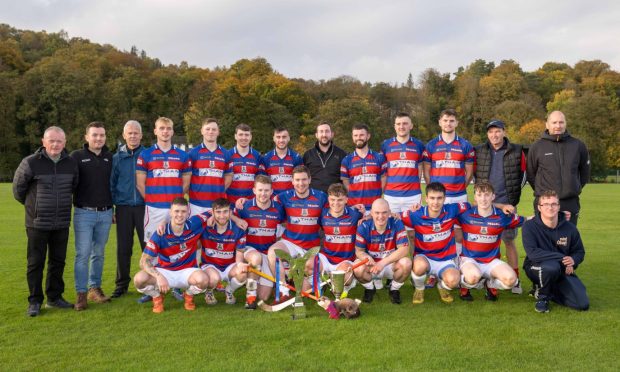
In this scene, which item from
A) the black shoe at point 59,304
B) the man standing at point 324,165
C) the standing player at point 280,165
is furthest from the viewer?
the man standing at point 324,165

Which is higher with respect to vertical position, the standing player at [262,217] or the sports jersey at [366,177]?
the sports jersey at [366,177]

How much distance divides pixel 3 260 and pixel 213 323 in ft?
15.9

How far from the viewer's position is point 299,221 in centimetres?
560

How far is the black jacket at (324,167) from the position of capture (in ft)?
21.3

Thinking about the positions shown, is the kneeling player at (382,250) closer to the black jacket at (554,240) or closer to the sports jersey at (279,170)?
the black jacket at (554,240)

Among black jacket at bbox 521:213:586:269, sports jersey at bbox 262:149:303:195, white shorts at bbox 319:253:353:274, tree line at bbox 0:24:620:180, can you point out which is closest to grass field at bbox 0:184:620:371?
white shorts at bbox 319:253:353:274

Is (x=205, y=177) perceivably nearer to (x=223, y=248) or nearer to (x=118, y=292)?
(x=223, y=248)

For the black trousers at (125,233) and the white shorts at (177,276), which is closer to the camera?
the white shorts at (177,276)

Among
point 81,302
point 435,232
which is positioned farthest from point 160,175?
point 435,232

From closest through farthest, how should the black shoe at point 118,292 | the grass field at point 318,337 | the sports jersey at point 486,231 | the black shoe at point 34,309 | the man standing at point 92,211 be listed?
the grass field at point 318,337 < the black shoe at point 34,309 < the man standing at point 92,211 < the sports jersey at point 486,231 < the black shoe at point 118,292

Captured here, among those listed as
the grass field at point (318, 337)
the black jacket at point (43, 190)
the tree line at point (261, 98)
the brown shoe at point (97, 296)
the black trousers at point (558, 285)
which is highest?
the tree line at point (261, 98)

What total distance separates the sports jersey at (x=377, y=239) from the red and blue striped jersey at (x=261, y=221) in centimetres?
95

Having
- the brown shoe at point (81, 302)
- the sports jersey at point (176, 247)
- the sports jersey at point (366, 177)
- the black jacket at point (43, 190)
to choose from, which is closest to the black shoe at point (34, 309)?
the brown shoe at point (81, 302)

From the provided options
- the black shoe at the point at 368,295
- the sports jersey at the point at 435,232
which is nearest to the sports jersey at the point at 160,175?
the black shoe at the point at 368,295
